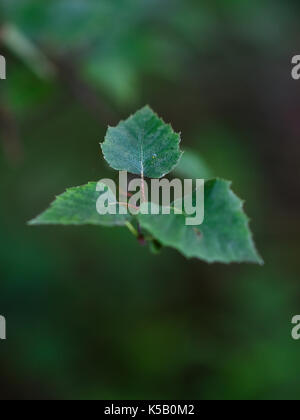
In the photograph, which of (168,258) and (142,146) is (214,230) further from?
(168,258)

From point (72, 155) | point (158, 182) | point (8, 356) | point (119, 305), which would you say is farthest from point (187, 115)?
point (158, 182)

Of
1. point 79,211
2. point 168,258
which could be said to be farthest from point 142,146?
point 168,258

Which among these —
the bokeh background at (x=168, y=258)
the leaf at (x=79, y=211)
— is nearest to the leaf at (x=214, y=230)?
the leaf at (x=79, y=211)

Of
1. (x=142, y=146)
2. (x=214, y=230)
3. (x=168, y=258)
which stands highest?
(x=168, y=258)

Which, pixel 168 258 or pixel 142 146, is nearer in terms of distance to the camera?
pixel 142 146

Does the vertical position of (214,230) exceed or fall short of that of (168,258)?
it falls short

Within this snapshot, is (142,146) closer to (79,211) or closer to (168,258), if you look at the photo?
(79,211)

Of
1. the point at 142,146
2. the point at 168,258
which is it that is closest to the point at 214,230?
the point at 142,146
